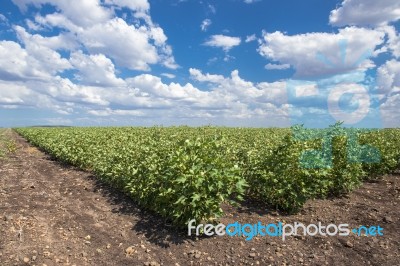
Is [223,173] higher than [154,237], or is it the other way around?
[223,173]

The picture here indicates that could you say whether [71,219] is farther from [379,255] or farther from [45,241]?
[379,255]

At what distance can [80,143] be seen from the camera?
597 inches

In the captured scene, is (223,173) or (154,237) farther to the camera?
(154,237)

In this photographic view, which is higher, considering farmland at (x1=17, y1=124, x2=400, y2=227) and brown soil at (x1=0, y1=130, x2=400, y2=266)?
farmland at (x1=17, y1=124, x2=400, y2=227)

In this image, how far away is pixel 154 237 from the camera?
247 inches

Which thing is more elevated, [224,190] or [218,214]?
[224,190]

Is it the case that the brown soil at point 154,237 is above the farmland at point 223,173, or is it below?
below

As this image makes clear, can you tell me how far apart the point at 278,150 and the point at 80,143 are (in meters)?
10.8

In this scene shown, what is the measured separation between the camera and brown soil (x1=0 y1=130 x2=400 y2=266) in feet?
18.1

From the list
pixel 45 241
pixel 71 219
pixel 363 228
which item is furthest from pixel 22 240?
pixel 363 228

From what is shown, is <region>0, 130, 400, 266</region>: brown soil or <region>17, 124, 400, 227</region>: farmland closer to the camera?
<region>0, 130, 400, 266</region>: brown soil

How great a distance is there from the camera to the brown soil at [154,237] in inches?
217

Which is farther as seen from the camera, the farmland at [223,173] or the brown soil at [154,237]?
the farmland at [223,173]

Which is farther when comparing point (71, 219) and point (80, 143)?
point (80, 143)
